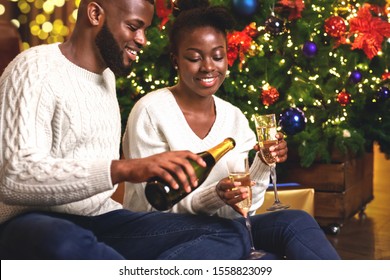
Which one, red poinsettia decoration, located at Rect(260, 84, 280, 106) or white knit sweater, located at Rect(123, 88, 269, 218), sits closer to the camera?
white knit sweater, located at Rect(123, 88, 269, 218)

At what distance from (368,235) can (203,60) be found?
1.64 m

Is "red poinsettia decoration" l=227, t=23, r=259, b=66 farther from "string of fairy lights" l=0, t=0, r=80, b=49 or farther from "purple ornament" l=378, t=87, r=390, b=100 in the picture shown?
"string of fairy lights" l=0, t=0, r=80, b=49

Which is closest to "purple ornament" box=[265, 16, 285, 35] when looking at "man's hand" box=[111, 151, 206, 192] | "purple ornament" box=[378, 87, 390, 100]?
"purple ornament" box=[378, 87, 390, 100]

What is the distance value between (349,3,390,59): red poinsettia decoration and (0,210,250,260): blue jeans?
5.61 feet

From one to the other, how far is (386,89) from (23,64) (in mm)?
2208

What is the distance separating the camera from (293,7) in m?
3.02

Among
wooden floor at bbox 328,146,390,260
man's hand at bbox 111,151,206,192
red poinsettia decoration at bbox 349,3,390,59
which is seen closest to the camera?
man's hand at bbox 111,151,206,192

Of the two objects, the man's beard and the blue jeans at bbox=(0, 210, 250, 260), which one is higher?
the man's beard

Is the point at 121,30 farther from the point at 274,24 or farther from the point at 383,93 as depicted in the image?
the point at 383,93

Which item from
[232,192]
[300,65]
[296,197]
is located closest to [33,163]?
[232,192]

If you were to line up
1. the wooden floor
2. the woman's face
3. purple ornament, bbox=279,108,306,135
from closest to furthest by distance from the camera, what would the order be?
the woman's face < purple ornament, bbox=279,108,306,135 < the wooden floor

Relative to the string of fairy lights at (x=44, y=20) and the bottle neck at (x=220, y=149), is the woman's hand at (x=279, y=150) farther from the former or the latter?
the string of fairy lights at (x=44, y=20)

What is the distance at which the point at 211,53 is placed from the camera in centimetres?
202

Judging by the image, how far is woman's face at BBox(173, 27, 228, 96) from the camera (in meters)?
2.02
